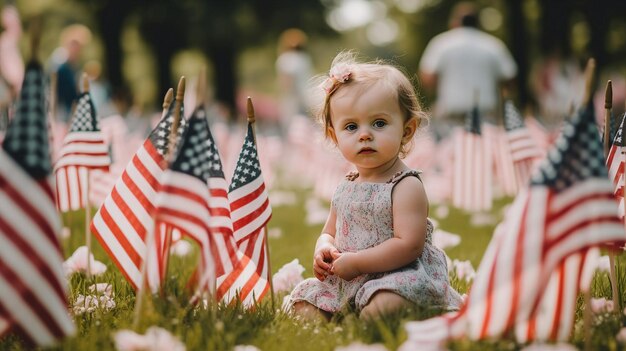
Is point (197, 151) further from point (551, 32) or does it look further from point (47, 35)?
point (47, 35)

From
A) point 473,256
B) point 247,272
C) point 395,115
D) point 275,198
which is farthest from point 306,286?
point 275,198

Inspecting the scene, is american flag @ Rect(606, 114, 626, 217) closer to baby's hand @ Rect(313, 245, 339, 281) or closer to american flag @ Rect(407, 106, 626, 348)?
american flag @ Rect(407, 106, 626, 348)

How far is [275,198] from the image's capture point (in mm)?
9781

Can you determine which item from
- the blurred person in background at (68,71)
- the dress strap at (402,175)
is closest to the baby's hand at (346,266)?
the dress strap at (402,175)

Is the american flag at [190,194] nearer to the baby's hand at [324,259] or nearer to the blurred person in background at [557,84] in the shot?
the baby's hand at [324,259]

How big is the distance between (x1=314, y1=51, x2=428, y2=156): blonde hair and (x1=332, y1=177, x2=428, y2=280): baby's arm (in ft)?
1.30

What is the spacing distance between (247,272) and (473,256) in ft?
6.96

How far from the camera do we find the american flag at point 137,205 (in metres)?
3.72

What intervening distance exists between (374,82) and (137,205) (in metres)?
1.33

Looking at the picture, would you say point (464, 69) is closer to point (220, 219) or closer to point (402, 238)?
point (402, 238)

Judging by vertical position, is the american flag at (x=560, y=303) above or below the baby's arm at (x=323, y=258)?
below

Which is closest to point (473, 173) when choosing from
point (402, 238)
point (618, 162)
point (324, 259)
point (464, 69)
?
point (464, 69)

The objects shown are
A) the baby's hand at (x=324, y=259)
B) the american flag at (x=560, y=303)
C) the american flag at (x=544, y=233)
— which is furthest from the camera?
the baby's hand at (x=324, y=259)

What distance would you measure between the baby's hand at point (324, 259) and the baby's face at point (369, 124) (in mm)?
449
